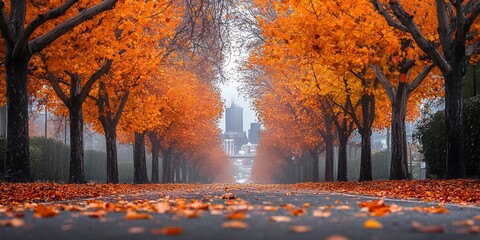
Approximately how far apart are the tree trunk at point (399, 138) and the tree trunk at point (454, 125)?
513 cm

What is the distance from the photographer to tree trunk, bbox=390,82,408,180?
21.9 m

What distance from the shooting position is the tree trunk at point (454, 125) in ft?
54.1

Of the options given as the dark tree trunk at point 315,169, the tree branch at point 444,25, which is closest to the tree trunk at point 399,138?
the tree branch at point 444,25

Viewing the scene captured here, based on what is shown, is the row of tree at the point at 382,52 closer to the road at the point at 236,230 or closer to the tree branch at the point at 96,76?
the tree branch at the point at 96,76

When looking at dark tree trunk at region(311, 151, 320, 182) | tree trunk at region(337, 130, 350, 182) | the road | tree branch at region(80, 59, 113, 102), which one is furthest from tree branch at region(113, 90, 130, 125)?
the road

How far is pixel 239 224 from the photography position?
429 centimetres

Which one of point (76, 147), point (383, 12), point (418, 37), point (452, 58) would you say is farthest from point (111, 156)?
point (452, 58)

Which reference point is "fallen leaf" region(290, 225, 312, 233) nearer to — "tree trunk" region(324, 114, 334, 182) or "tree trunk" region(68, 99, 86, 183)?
"tree trunk" region(68, 99, 86, 183)

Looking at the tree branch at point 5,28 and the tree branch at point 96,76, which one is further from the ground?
the tree branch at point 5,28

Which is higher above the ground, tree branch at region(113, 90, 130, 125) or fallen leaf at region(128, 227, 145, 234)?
tree branch at region(113, 90, 130, 125)

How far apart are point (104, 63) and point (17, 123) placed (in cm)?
765

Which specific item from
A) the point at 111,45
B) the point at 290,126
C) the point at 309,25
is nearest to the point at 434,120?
the point at 309,25

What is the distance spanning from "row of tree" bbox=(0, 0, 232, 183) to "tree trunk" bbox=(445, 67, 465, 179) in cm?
666

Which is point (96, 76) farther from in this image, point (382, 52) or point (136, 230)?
point (136, 230)
